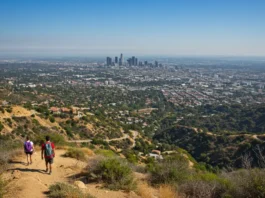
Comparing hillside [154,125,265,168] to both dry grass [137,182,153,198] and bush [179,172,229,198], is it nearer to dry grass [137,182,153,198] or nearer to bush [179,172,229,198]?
bush [179,172,229,198]

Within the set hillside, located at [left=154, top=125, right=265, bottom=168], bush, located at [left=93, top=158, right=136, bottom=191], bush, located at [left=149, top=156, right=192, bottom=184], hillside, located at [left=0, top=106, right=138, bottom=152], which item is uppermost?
bush, located at [left=93, top=158, right=136, bottom=191]

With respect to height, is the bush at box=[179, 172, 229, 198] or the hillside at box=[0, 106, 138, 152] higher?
the bush at box=[179, 172, 229, 198]

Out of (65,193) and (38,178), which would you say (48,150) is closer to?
(38,178)

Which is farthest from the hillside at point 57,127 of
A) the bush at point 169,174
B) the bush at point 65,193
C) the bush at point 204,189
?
the bush at point 204,189

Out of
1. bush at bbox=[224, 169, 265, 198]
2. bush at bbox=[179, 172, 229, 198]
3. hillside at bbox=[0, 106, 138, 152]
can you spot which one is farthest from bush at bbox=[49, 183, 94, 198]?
hillside at bbox=[0, 106, 138, 152]

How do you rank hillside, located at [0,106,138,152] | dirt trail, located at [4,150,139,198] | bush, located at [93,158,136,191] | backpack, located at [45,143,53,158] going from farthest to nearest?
hillside, located at [0,106,138,152], backpack, located at [45,143,53,158], bush, located at [93,158,136,191], dirt trail, located at [4,150,139,198]

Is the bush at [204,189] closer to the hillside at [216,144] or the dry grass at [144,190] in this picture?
the dry grass at [144,190]

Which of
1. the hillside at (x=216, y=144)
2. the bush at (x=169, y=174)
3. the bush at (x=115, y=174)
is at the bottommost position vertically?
the hillside at (x=216, y=144)
